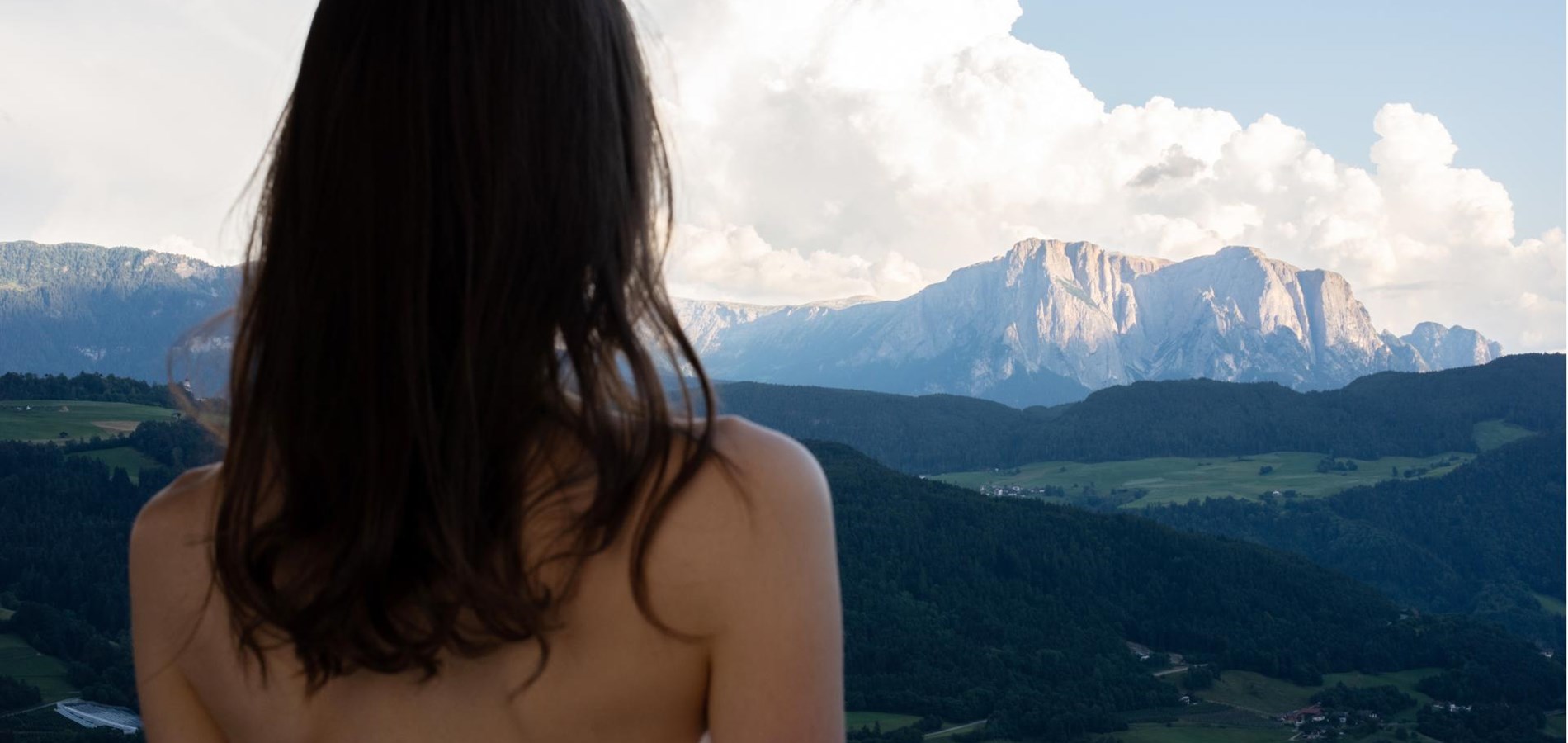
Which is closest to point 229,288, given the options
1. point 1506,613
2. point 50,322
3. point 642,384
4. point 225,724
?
point 225,724

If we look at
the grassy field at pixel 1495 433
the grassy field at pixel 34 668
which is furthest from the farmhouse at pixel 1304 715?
the grassy field at pixel 1495 433

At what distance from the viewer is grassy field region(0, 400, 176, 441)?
3856 cm

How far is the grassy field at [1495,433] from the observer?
87.1 meters

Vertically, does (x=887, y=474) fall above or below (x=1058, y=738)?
above

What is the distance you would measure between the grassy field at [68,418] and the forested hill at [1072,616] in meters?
25.5

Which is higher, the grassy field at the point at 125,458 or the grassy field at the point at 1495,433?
the grassy field at the point at 1495,433

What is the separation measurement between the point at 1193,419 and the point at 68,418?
8133cm

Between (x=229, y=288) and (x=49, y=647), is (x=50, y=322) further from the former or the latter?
(x=229, y=288)

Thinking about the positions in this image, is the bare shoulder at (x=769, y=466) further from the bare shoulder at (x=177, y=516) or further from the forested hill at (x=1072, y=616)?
the forested hill at (x=1072, y=616)

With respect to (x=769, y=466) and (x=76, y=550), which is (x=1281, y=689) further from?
(x=769, y=466)

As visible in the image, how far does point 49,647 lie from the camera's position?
1030 inches

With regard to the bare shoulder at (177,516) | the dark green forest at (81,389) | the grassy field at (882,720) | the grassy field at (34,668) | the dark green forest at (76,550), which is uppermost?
the dark green forest at (81,389)

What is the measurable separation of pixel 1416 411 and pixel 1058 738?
73356 mm

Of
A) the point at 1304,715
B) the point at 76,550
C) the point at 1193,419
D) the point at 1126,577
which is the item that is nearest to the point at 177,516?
the point at 76,550
